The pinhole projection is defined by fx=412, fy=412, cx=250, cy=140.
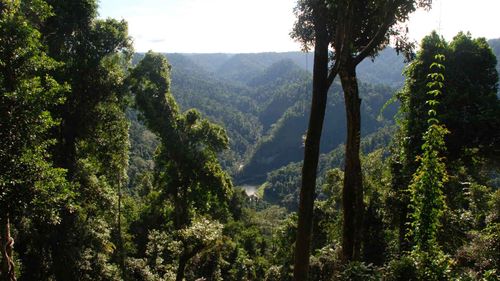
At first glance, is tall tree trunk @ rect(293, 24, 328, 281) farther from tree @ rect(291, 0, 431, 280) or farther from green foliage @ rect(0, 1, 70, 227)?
green foliage @ rect(0, 1, 70, 227)

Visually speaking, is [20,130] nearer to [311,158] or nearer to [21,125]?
[21,125]

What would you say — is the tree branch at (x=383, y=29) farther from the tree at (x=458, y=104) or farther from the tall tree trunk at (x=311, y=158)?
the tree at (x=458, y=104)

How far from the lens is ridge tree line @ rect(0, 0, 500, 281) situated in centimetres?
734

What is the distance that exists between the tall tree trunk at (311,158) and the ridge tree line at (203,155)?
0.08ft

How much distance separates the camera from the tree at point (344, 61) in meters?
7.18

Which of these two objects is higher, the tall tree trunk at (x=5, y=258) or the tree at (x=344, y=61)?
the tree at (x=344, y=61)

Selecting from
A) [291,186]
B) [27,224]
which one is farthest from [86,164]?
[291,186]

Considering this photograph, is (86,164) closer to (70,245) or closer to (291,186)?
Result: (70,245)

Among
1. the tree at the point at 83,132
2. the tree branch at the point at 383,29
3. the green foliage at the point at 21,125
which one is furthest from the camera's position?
the tree at the point at 83,132

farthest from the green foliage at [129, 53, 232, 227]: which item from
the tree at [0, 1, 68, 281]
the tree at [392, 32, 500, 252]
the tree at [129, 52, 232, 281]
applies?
the tree at [0, 1, 68, 281]

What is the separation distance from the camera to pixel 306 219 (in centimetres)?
727

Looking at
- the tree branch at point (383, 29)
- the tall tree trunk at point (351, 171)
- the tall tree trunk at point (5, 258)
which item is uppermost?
the tree branch at point (383, 29)

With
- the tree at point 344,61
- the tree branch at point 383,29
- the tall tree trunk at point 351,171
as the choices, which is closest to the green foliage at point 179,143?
the tree at point 344,61

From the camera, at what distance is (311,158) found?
721 cm
